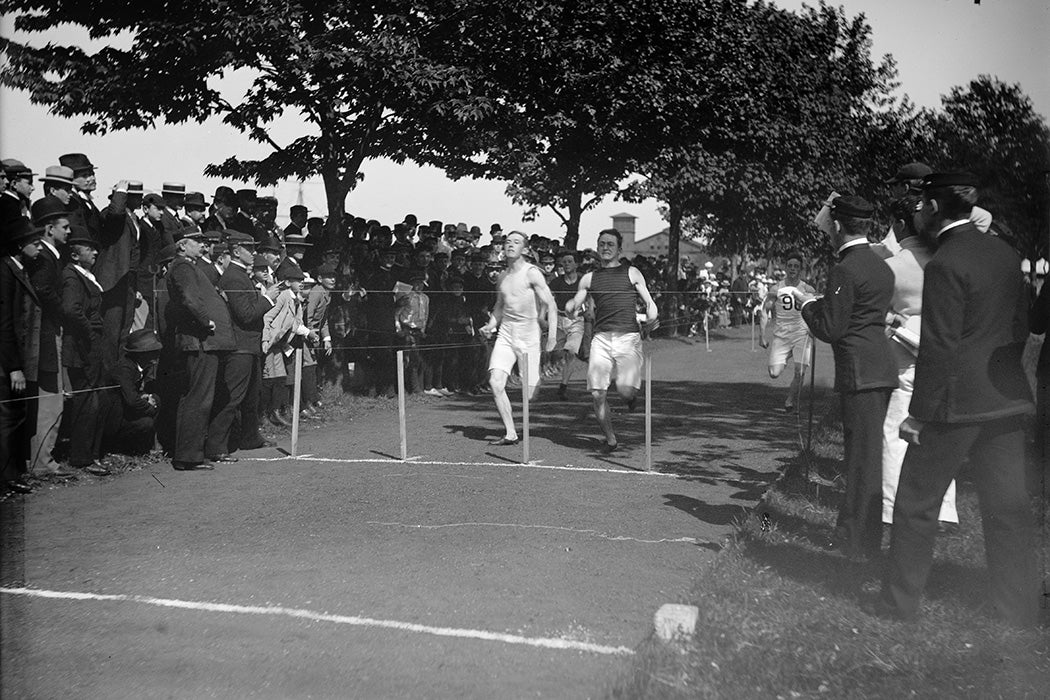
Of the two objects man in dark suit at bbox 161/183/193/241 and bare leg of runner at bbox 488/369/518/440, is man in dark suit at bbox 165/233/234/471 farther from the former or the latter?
bare leg of runner at bbox 488/369/518/440

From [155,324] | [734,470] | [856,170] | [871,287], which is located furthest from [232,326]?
[856,170]

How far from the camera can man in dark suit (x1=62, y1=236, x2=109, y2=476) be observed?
28.6 feet

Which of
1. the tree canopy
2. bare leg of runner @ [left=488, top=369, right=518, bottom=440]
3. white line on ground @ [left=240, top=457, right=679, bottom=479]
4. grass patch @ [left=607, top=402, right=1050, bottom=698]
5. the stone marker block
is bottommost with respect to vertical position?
grass patch @ [left=607, top=402, right=1050, bottom=698]

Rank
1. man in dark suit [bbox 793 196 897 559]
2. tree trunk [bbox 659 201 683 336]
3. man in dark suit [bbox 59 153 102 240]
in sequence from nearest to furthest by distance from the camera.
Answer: man in dark suit [bbox 793 196 897 559] < man in dark suit [bbox 59 153 102 240] < tree trunk [bbox 659 201 683 336]

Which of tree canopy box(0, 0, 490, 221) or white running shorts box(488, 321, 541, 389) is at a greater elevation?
tree canopy box(0, 0, 490, 221)

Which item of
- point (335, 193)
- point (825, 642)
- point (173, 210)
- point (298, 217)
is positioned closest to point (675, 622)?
point (825, 642)

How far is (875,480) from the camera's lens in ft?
21.5

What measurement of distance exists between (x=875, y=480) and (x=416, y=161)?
33.5ft

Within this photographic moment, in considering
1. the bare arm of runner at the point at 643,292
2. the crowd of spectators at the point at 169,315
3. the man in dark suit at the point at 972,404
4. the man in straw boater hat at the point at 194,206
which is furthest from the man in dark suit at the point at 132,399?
the man in dark suit at the point at 972,404

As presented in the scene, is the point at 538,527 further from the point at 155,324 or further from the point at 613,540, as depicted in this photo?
the point at 155,324

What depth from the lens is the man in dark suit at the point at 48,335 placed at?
8.36 metres

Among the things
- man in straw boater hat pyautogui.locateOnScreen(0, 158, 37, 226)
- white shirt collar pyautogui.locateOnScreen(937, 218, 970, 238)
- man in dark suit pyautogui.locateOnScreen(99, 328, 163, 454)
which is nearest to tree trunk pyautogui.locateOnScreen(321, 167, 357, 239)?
man in dark suit pyautogui.locateOnScreen(99, 328, 163, 454)

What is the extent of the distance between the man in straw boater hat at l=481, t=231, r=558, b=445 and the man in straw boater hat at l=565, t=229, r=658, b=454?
1.22ft

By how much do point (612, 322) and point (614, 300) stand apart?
22cm
